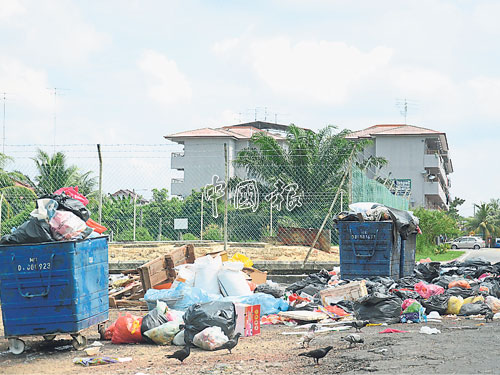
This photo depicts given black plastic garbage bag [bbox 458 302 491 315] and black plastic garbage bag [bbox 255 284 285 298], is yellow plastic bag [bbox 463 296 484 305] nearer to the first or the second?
black plastic garbage bag [bbox 458 302 491 315]

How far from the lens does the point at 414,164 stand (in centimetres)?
6069

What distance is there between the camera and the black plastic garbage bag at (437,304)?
8.22 meters

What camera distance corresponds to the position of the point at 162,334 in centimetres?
677

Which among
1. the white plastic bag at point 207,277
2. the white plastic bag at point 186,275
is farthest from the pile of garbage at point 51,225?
the white plastic bag at point 207,277

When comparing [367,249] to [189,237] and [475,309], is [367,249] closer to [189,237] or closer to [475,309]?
[475,309]

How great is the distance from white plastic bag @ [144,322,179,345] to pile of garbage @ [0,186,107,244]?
1.22m

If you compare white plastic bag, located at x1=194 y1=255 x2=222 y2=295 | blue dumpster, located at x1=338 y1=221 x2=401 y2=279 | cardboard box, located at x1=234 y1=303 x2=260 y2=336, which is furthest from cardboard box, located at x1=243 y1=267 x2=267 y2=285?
cardboard box, located at x1=234 y1=303 x2=260 y2=336

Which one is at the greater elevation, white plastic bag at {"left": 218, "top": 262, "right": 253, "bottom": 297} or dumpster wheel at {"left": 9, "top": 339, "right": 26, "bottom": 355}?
white plastic bag at {"left": 218, "top": 262, "right": 253, "bottom": 297}

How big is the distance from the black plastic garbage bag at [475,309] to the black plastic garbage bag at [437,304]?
0.21 meters

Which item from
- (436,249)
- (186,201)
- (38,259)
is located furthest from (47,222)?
(436,249)

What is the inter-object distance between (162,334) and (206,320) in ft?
1.85

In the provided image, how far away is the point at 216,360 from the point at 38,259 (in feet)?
6.95

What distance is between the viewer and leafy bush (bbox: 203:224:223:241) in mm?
15914

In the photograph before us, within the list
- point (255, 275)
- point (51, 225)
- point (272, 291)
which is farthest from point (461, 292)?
point (51, 225)
